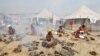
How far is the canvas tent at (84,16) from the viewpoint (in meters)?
5.63

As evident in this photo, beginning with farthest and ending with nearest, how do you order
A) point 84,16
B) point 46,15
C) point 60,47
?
point 46,15
point 84,16
point 60,47

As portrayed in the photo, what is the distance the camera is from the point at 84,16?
226 inches

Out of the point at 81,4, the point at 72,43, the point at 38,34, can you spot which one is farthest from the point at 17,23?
the point at 72,43

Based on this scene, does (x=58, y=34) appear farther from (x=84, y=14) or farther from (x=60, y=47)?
(x=84, y=14)

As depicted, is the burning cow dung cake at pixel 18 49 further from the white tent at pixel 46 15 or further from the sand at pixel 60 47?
the white tent at pixel 46 15

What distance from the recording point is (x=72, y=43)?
14.0 ft

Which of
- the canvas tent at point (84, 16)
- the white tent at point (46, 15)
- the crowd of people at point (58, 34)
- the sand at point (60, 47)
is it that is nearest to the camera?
the sand at point (60, 47)

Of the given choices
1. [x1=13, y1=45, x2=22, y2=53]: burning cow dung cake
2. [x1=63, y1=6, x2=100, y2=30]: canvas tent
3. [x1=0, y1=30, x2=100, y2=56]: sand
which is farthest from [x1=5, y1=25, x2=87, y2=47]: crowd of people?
[x1=63, y1=6, x2=100, y2=30]: canvas tent

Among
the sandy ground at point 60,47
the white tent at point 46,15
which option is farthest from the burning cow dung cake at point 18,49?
the white tent at point 46,15

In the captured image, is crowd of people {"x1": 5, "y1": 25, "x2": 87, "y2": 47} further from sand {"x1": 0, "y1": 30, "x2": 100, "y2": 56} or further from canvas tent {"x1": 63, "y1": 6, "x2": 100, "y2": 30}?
canvas tent {"x1": 63, "y1": 6, "x2": 100, "y2": 30}

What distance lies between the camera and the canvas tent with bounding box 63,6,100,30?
18.5 feet

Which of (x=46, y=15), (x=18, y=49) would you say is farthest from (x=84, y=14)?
(x=18, y=49)

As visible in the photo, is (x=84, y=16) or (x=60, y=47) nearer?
(x=60, y=47)

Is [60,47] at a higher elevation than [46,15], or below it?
below
